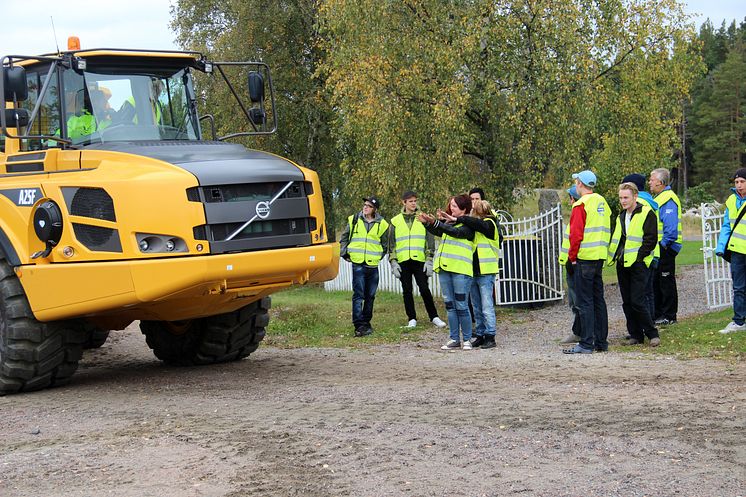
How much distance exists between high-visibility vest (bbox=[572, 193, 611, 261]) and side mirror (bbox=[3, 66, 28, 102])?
608 cm

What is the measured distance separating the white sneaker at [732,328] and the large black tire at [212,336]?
18.0 feet

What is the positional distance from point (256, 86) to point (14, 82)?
8.34 ft

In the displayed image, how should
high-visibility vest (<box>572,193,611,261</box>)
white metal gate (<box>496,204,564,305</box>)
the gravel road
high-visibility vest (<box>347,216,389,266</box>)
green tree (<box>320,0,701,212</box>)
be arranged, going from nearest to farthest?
the gravel road < high-visibility vest (<box>572,193,611,261</box>) < high-visibility vest (<box>347,216,389,266</box>) < white metal gate (<box>496,204,564,305</box>) < green tree (<box>320,0,701,212</box>)

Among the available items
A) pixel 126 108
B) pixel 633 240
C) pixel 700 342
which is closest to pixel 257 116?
pixel 126 108

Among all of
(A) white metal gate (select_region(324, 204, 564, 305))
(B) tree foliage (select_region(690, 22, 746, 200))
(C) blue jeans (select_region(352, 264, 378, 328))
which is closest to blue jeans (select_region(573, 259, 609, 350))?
(C) blue jeans (select_region(352, 264, 378, 328))

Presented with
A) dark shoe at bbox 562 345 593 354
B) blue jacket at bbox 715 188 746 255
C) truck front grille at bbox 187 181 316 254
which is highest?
truck front grille at bbox 187 181 316 254

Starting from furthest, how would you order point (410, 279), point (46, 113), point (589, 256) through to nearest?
point (410, 279), point (589, 256), point (46, 113)

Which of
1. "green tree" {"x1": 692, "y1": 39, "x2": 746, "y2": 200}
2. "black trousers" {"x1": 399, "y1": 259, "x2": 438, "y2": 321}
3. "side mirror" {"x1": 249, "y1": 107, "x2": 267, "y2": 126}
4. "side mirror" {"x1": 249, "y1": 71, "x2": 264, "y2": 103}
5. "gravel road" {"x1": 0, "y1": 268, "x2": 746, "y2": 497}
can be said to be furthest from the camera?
"green tree" {"x1": 692, "y1": 39, "x2": 746, "y2": 200}

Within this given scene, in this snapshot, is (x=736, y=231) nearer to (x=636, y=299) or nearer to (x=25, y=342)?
(x=636, y=299)

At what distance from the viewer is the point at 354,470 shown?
6.47m

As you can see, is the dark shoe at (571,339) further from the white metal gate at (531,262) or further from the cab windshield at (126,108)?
the cab windshield at (126,108)

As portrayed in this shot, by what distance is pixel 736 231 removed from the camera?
1245 cm

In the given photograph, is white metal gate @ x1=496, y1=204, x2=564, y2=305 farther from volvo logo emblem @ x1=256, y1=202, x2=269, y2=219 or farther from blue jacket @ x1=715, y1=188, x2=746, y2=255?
volvo logo emblem @ x1=256, y1=202, x2=269, y2=219

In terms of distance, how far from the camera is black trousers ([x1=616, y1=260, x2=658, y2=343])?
1170cm
